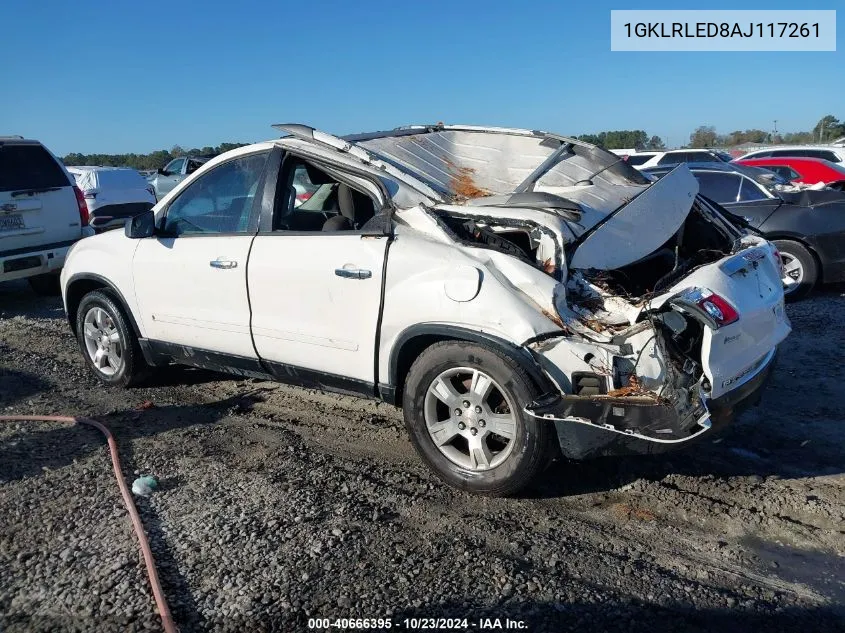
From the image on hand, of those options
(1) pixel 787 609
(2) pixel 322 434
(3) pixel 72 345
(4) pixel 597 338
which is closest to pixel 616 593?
(1) pixel 787 609

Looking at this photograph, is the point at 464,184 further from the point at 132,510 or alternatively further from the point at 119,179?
the point at 119,179

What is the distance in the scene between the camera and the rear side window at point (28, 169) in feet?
28.2

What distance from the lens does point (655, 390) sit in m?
3.30

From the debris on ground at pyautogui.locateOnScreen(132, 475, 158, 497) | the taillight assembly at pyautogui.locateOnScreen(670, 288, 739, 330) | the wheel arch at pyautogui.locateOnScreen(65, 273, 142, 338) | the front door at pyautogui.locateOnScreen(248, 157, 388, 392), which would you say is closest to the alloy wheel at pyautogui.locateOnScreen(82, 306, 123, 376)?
the wheel arch at pyautogui.locateOnScreen(65, 273, 142, 338)

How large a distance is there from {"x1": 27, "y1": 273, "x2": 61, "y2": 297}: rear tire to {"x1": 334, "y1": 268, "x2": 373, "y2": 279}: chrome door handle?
7.06 m

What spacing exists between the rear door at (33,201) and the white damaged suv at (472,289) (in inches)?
149

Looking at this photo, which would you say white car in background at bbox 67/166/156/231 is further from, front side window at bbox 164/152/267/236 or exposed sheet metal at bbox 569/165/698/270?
exposed sheet metal at bbox 569/165/698/270

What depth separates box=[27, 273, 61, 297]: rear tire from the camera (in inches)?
382

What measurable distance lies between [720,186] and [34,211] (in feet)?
27.7

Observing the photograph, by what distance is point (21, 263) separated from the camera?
842 centimetres

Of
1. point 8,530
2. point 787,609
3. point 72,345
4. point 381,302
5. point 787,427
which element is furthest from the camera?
point 72,345

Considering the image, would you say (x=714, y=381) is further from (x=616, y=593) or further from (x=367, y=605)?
(x=367, y=605)

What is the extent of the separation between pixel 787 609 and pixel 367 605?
1678mm

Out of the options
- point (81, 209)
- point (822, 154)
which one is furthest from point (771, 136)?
point (81, 209)
